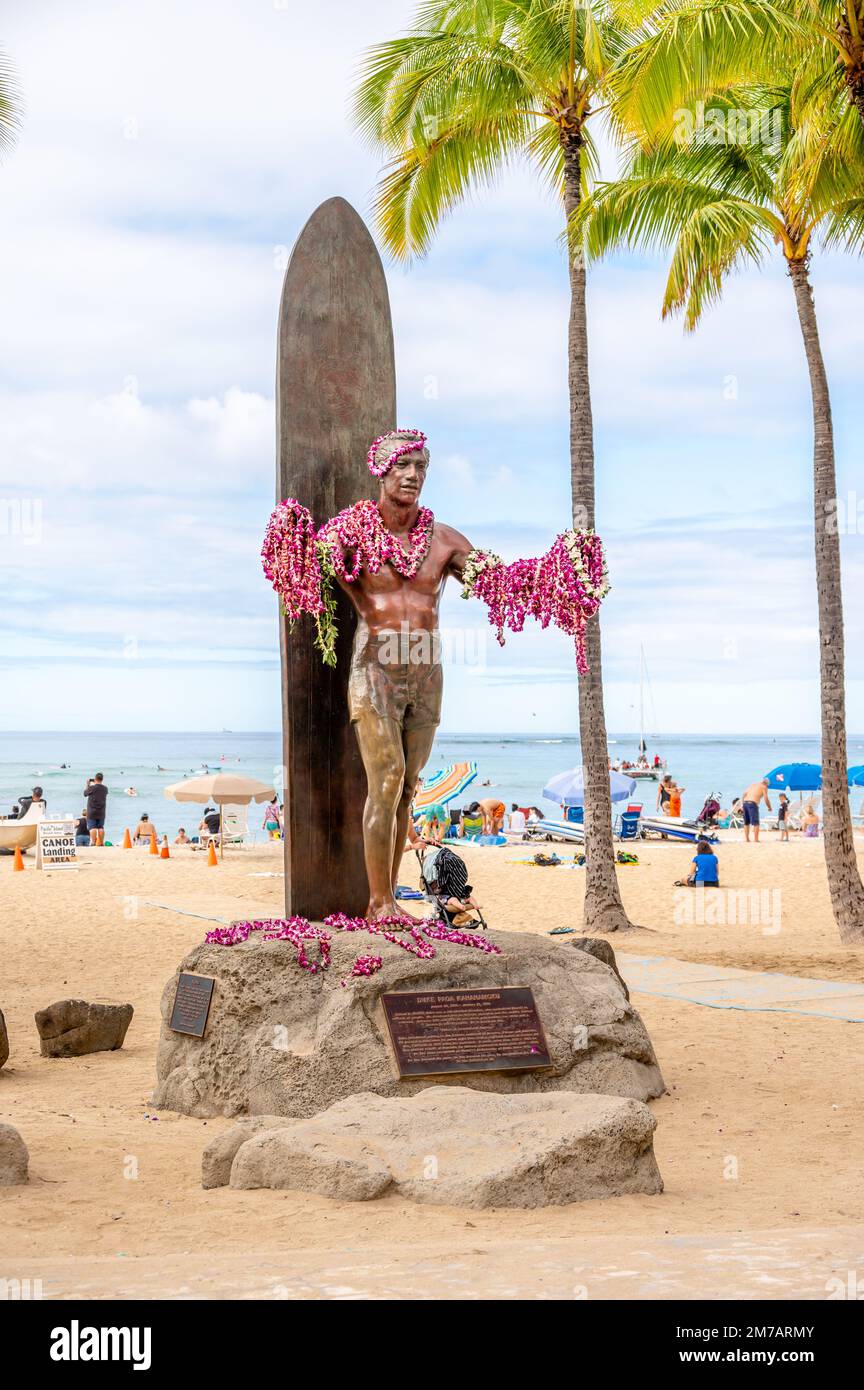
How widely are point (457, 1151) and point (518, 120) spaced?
12.6 m

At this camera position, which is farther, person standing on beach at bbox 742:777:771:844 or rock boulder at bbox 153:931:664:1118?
person standing on beach at bbox 742:777:771:844

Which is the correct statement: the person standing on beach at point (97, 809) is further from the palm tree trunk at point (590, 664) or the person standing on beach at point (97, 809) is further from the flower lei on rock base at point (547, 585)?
the flower lei on rock base at point (547, 585)

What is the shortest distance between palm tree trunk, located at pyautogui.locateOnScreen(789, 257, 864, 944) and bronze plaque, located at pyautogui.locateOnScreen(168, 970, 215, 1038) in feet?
28.2

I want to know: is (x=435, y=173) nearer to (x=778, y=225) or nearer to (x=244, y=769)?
(x=778, y=225)

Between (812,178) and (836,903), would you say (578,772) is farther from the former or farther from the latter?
(812,178)

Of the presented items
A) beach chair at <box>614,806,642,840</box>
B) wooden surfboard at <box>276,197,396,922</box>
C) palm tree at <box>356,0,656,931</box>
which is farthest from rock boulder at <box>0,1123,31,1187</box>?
beach chair at <box>614,806,642,840</box>

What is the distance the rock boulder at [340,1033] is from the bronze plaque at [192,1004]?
0.04 m

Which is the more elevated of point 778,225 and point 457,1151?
point 778,225

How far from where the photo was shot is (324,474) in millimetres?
7980

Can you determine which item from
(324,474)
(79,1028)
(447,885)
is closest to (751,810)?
(447,885)

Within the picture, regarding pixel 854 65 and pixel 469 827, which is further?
pixel 469 827

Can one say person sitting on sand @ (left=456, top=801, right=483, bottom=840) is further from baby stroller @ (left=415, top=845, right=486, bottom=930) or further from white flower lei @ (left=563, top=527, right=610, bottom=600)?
white flower lei @ (left=563, top=527, right=610, bottom=600)

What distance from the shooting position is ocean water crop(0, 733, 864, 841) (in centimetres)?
5947

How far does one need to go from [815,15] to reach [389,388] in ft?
20.8
